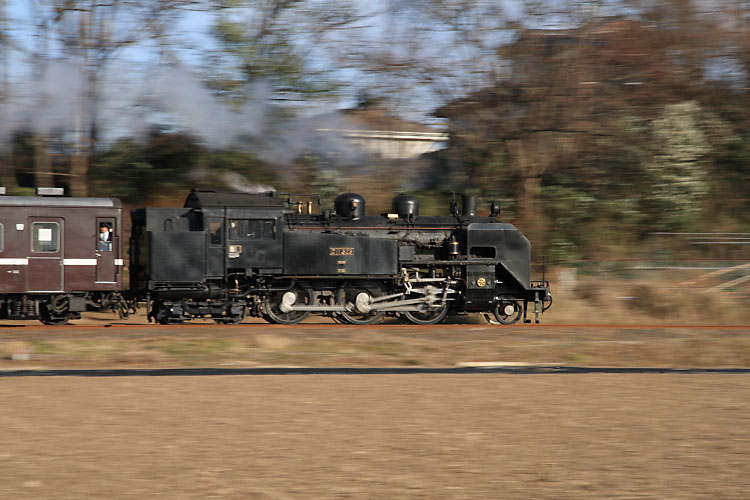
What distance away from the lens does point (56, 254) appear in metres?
17.4

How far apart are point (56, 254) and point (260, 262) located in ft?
14.7

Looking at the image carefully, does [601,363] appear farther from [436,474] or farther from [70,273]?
[70,273]

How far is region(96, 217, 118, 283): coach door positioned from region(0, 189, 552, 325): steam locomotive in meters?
0.02

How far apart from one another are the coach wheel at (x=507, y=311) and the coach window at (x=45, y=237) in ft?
34.1

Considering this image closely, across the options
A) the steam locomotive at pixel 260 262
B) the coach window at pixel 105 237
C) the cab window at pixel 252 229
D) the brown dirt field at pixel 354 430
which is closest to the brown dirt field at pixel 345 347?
the brown dirt field at pixel 354 430

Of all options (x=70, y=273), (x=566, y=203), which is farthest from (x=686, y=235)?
(x=70, y=273)

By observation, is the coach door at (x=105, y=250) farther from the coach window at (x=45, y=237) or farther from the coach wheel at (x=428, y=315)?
the coach wheel at (x=428, y=315)

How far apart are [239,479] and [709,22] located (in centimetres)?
3047

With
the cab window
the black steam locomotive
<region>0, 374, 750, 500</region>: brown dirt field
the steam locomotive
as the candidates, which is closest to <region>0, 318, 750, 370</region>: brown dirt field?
the steam locomotive

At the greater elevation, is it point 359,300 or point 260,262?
point 260,262

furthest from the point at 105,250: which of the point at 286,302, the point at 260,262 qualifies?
the point at 286,302

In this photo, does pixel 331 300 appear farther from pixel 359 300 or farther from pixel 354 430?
pixel 354 430

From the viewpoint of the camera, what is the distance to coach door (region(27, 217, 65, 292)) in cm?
1727

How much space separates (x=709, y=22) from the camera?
3095 centimetres
